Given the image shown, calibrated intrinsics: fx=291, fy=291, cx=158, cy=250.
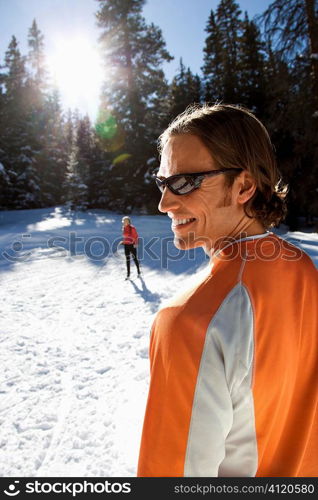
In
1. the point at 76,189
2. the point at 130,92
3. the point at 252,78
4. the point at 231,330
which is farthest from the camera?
the point at 76,189

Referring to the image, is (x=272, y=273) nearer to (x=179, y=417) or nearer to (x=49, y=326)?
(x=179, y=417)

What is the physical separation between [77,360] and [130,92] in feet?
88.7

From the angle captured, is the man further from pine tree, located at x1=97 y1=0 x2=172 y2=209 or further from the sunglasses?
pine tree, located at x1=97 y1=0 x2=172 y2=209

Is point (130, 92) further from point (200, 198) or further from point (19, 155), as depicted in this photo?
point (200, 198)

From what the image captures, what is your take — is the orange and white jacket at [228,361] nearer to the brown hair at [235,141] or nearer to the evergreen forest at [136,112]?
the brown hair at [235,141]

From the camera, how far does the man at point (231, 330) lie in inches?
33.4

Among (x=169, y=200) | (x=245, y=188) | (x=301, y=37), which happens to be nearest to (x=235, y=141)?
(x=245, y=188)

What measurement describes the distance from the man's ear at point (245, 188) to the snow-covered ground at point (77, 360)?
9.29 feet

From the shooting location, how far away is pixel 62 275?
1077 cm

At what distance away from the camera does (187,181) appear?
1.12 m

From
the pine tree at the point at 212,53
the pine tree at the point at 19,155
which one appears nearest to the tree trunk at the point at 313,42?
the pine tree at the point at 212,53

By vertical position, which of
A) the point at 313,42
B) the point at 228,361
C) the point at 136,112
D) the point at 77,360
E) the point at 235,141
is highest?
the point at 136,112

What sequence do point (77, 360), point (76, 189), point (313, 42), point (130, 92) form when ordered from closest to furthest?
point (77, 360) < point (313, 42) < point (130, 92) < point (76, 189)

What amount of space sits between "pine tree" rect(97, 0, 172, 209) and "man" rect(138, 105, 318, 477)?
28.2 metres
